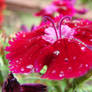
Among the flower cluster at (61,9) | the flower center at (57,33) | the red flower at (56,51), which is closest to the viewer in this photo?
the red flower at (56,51)

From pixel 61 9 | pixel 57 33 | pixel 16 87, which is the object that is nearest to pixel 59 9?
pixel 61 9

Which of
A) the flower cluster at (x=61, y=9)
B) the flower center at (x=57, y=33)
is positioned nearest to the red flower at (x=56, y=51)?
the flower center at (x=57, y=33)

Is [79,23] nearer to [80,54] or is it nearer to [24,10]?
[80,54]

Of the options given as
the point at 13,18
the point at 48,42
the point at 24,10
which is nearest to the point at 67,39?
the point at 48,42

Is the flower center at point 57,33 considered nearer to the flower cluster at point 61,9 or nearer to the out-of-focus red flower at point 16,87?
the out-of-focus red flower at point 16,87

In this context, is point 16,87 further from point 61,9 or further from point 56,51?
point 61,9

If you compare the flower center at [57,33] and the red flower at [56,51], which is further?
the flower center at [57,33]

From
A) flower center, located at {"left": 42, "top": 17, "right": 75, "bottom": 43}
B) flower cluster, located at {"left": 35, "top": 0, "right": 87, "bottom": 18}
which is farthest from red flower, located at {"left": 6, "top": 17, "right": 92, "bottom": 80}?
flower cluster, located at {"left": 35, "top": 0, "right": 87, "bottom": 18}
